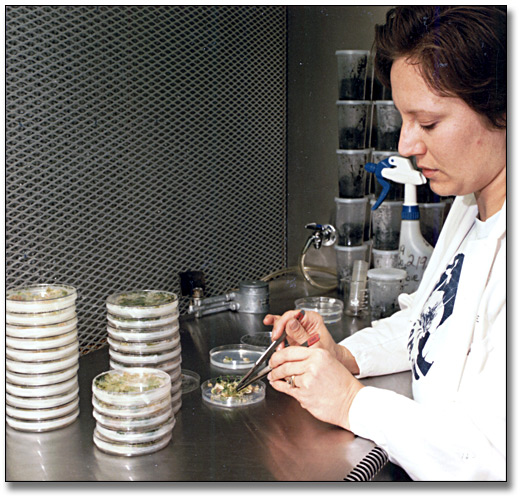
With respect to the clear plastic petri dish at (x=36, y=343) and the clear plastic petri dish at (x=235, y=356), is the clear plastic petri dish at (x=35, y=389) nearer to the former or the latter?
the clear plastic petri dish at (x=36, y=343)

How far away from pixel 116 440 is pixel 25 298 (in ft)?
0.96

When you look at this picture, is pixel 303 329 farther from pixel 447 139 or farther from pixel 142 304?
pixel 447 139

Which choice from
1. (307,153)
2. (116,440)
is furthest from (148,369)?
(307,153)

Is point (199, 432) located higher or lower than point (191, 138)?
lower

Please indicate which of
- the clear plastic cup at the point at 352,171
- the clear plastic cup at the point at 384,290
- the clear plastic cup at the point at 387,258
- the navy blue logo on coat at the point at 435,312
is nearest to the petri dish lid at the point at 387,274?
the clear plastic cup at the point at 384,290

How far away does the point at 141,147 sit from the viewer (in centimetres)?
164

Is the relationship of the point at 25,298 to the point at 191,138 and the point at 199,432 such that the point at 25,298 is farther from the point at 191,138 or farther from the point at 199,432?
the point at 191,138

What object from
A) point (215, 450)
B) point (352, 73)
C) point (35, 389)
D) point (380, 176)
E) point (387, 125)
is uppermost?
point (352, 73)

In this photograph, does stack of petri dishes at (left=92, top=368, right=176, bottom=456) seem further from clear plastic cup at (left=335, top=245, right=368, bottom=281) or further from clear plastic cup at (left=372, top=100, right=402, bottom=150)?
clear plastic cup at (left=372, top=100, right=402, bottom=150)

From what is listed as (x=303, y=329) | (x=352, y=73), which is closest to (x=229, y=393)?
(x=303, y=329)

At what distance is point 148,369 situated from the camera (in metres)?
1.13

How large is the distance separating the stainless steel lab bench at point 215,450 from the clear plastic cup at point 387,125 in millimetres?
892

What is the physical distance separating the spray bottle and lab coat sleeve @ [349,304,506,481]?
851 mm

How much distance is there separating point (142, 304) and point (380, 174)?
1014 mm
